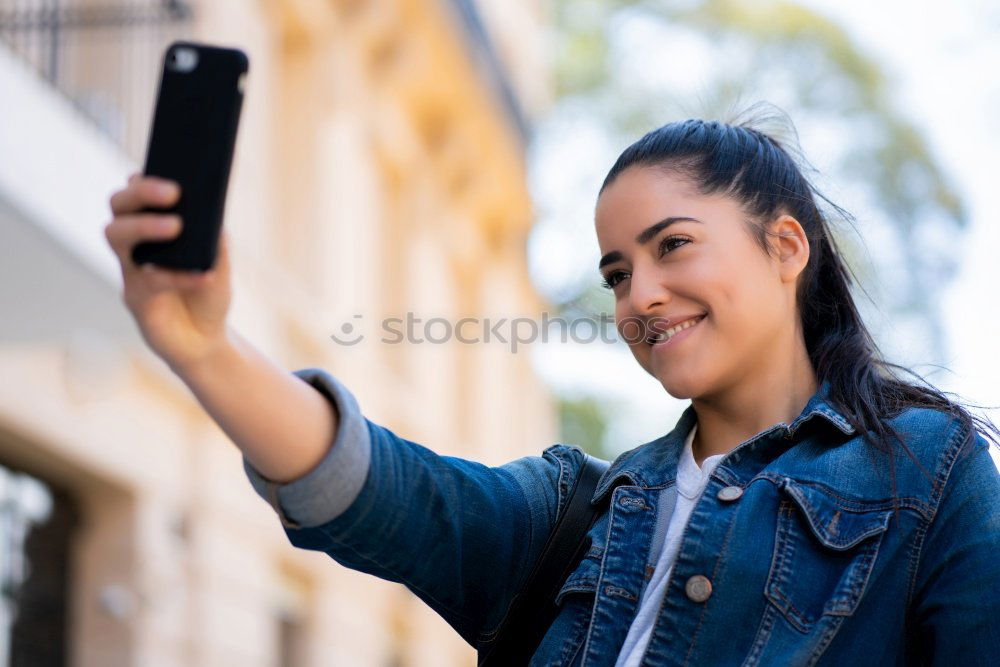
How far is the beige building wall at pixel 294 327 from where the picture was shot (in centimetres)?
758

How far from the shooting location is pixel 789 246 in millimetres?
2377

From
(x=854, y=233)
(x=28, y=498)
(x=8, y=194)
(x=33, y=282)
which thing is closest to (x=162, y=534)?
(x=28, y=498)

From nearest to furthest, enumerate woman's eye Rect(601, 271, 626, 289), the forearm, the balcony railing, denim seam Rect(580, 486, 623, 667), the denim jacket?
the forearm, the denim jacket, denim seam Rect(580, 486, 623, 667), woman's eye Rect(601, 271, 626, 289), the balcony railing

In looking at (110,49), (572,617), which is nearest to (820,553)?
(572,617)

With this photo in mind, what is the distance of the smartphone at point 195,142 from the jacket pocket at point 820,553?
811mm

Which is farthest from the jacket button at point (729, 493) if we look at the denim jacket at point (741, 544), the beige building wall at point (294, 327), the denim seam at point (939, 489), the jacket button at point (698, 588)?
the beige building wall at point (294, 327)

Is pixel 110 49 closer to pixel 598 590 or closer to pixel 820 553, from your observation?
pixel 598 590

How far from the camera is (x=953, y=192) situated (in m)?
19.9

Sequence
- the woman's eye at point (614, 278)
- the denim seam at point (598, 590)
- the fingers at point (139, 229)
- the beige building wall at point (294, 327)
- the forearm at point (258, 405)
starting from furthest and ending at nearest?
1. the beige building wall at point (294, 327)
2. the woman's eye at point (614, 278)
3. the denim seam at point (598, 590)
4. the forearm at point (258, 405)
5. the fingers at point (139, 229)

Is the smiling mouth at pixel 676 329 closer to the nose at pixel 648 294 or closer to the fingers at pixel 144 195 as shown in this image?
the nose at pixel 648 294

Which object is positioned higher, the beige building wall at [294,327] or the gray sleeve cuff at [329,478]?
the beige building wall at [294,327]

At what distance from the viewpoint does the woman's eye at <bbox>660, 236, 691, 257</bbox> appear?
2.22 m

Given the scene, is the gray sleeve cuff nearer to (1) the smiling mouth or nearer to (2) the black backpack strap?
(2) the black backpack strap

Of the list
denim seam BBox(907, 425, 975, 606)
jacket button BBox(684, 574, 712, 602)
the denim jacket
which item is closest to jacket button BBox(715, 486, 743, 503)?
the denim jacket
